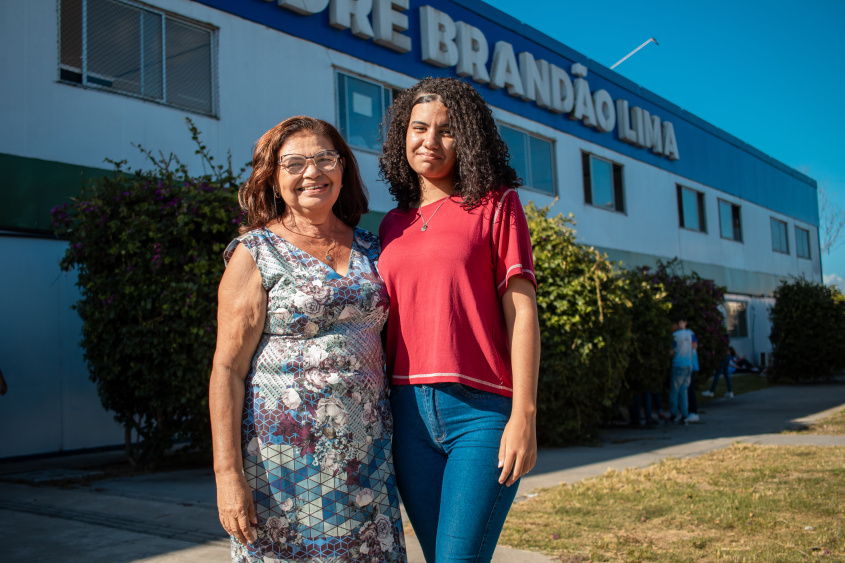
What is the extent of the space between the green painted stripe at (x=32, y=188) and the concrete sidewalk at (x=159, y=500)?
8.71 feet

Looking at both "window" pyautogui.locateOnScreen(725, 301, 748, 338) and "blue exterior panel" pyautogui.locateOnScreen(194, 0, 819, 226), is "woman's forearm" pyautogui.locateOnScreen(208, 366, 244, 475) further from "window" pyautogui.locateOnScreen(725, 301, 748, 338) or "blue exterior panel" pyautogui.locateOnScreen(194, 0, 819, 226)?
"window" pyautogui.locateOnScreen(725, 301, 748, 338)

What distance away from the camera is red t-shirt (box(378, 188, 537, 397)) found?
2160 millimetres

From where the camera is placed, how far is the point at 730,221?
82.8ft

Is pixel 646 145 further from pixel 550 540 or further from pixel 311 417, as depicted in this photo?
pixel 311 417

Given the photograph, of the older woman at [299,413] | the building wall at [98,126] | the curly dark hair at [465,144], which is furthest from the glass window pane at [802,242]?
the older woman at [299,413]

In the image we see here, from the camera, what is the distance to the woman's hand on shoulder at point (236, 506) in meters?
2.04

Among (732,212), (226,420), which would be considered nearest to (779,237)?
(732,212)

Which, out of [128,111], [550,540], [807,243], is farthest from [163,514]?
[807,243]

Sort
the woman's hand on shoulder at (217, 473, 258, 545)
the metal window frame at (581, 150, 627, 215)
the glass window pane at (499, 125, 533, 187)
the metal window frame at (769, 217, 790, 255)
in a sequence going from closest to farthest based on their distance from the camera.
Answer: the woman's hand on shoulder at (217, 473, 258, 545), the glass window pane at (499, 125, 533, 187), the metal window frame at (581, 150, 627, 215), the metal window frame at (769, 217, 790, 255)

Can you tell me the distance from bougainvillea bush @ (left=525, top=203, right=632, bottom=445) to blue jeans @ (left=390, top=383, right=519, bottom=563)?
19.9 feet

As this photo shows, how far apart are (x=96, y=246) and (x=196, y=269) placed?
1.09 metres

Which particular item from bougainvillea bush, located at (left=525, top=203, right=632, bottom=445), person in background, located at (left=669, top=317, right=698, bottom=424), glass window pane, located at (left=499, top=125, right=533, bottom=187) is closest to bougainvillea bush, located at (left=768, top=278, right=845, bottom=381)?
glass window pane, located at (left=499, top=125, right=533, bottom=187)

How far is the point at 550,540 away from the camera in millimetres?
4359

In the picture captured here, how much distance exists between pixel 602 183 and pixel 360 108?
8.55 meters
